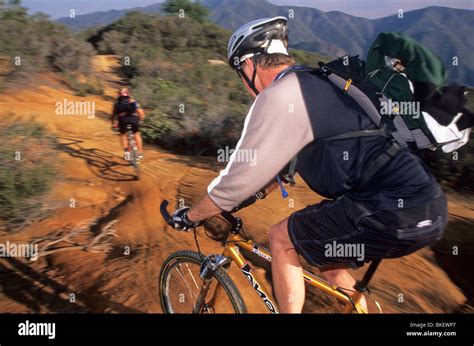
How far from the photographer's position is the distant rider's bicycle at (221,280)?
2.14 meters

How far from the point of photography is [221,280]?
2320 millimetres

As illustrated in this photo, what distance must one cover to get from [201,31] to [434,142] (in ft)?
81.2

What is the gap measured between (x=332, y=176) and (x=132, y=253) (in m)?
2.90

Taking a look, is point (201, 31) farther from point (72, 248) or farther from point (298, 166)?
point (298, 166)

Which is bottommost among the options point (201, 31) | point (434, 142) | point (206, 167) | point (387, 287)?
point (387, 287)

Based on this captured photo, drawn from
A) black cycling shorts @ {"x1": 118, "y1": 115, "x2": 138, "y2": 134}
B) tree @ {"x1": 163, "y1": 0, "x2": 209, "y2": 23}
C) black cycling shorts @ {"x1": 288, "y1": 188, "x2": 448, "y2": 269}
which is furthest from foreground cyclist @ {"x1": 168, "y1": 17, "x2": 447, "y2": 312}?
→ tree @ {"x1": 163, "y1": 0, "x2": 209, "y2": 23}

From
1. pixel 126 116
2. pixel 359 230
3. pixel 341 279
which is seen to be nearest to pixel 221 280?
pixel 341 279

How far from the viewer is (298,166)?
1.88 m

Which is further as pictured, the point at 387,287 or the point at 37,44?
the point at 37,44

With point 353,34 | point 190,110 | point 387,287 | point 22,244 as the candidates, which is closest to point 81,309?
point 22,244

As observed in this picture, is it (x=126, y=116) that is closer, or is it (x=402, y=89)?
(x=402, y=89)

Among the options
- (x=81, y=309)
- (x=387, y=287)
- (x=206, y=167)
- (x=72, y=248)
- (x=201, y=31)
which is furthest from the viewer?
(x=201, y=31)

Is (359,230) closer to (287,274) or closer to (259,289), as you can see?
(287,274)

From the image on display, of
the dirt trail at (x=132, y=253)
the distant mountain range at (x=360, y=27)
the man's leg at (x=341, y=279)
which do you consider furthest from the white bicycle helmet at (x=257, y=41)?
the distant mountain range at (x=360, y=27)
